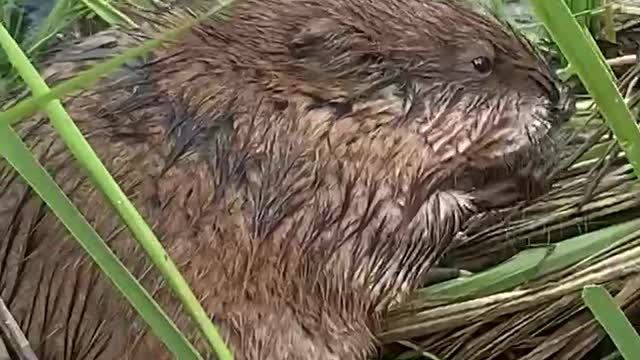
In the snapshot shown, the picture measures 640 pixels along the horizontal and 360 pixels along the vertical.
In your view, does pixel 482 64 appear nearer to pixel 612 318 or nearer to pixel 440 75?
pixel 440 75

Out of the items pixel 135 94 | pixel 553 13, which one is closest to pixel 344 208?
pixel 135 94

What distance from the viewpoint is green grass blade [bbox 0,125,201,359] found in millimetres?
983

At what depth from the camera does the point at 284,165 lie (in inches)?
51.8

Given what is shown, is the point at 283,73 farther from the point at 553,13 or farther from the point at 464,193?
the point at 553,13

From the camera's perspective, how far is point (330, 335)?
1.36m

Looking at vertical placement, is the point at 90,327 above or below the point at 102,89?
below

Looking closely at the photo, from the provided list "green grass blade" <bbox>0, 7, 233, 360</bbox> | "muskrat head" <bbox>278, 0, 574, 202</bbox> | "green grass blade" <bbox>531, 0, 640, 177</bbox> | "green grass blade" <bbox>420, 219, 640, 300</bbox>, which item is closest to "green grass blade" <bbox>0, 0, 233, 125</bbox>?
"green grass blade" <bbox>0, 7, 233, 360</bbox>

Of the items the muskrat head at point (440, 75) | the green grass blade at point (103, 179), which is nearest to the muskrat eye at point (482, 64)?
the muskrat head at point (440, 75)

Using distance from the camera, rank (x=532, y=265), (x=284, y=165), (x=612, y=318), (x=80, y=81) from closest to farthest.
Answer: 1. (x=80, y=81)
2. (x=612, y=318)
3. (x=284, y=165)
4. (x=532, y=265)

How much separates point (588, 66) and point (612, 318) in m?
0.18

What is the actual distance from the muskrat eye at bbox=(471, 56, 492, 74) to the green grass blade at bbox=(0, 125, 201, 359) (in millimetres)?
514

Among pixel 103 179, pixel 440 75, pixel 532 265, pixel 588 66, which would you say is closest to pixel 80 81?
pixel 103 179

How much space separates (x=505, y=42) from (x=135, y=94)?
1.22 feet

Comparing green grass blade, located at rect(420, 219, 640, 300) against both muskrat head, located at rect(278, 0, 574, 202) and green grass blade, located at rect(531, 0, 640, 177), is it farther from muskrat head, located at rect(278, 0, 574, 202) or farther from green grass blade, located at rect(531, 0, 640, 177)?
green grass blade, located at rect(531, 0, 640, 177)
